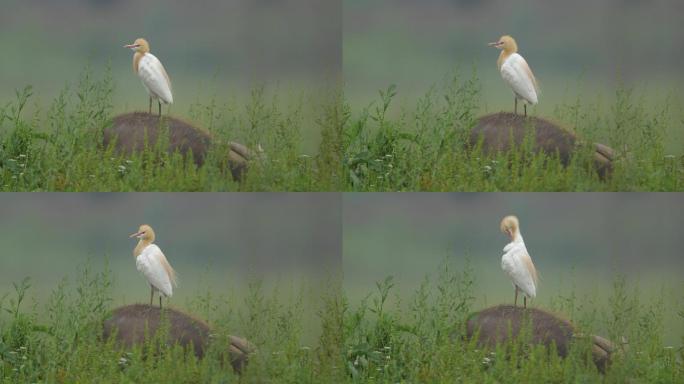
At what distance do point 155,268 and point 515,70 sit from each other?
1.57 m

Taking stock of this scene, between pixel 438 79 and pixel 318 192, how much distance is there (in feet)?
2.10

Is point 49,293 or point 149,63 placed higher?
point 149,63

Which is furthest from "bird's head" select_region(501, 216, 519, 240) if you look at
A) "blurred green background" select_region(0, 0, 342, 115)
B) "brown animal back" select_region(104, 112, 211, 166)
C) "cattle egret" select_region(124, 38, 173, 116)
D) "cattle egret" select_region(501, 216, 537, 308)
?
"cattle egret" select_region(124, 38, 173, 116)

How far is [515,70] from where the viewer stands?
4008 mm

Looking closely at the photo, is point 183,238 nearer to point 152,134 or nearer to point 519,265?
point 152,134

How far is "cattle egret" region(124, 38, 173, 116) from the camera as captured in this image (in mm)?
3945

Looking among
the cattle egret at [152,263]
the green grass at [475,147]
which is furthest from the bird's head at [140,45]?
the green grass at [475,147]

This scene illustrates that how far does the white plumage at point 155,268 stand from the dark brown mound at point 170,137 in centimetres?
38

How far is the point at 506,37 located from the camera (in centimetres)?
402

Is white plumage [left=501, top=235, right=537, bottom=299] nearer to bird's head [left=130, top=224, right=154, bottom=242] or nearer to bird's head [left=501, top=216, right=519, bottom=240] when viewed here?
bird's head [left=501, top=216, right=519, bottom=240]

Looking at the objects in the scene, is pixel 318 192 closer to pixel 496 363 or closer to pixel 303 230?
pixel 303 230

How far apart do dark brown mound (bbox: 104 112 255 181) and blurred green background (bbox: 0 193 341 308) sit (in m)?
0.14

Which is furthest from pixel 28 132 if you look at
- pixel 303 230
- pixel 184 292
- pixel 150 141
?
pixel 303 230

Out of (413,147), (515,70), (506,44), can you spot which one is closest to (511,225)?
(413,147)
